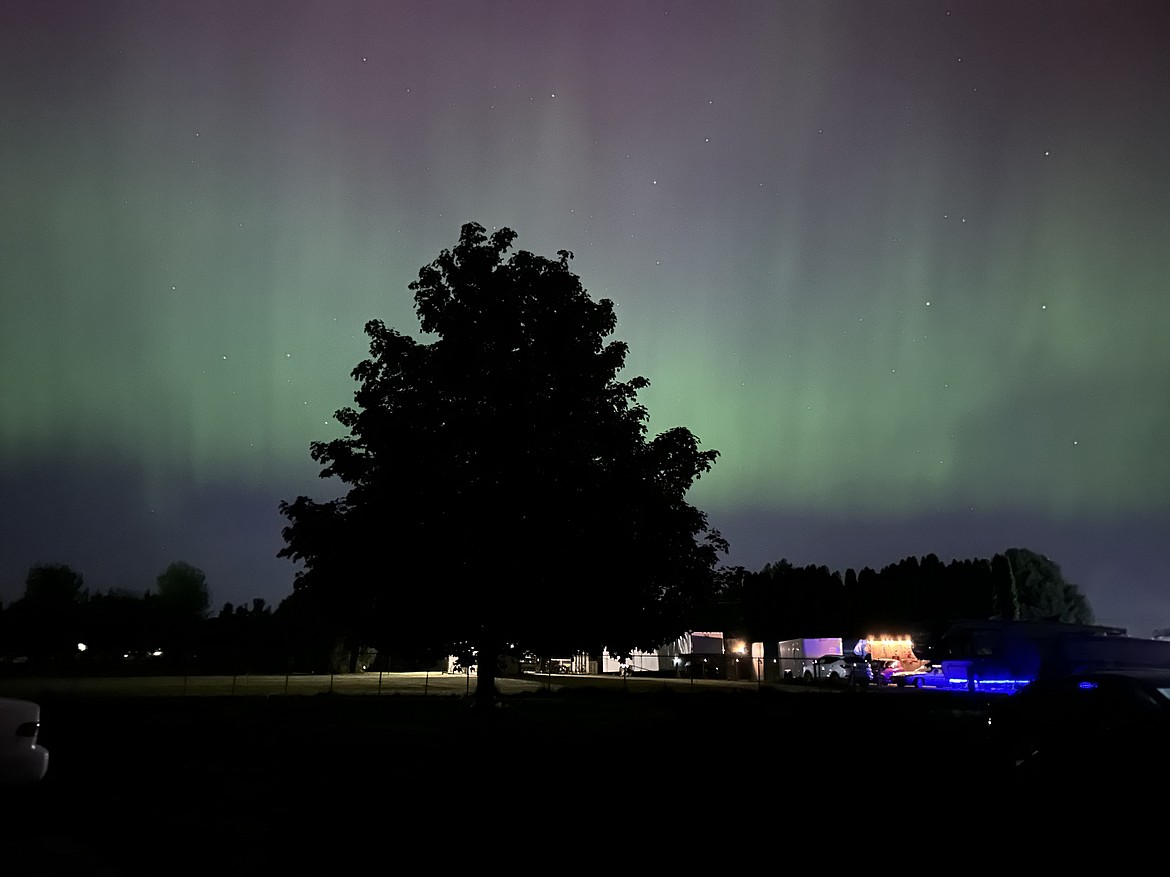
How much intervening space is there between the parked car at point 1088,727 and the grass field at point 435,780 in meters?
0.78

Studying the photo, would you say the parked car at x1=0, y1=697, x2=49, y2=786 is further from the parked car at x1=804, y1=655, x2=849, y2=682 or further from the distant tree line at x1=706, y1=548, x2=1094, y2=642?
the distant tree line at x1=706, y1=548, x2=1094, y2=642

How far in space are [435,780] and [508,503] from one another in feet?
38.5

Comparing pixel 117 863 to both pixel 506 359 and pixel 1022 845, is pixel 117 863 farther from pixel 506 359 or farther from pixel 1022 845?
pixel 506 359

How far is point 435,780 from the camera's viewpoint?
39.7ft

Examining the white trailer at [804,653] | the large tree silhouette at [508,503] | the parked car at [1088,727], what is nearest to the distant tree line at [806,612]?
the white trailer at [804,653]

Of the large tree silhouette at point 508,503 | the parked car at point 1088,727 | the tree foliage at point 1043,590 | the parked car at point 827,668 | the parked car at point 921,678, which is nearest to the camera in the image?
the parked car at point 1088,727

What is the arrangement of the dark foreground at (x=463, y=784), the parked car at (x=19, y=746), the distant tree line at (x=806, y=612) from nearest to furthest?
the dark foreground at (x=463, y=784)
the parked car at (x=19, y=746)
the distant tree line at (x=806, y=612)

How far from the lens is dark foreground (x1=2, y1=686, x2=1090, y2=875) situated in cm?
852

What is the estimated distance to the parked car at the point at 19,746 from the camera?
962 cm

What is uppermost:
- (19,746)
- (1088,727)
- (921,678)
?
(1088,727)

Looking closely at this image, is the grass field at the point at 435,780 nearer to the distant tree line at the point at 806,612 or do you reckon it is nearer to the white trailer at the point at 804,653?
the white trailer at the point at 804,653

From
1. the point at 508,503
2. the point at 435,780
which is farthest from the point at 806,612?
the point at 435,780

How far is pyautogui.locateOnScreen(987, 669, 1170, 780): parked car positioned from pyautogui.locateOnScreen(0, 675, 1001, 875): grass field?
0.78 m

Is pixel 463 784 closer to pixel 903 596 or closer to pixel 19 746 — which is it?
pixel 19 746
